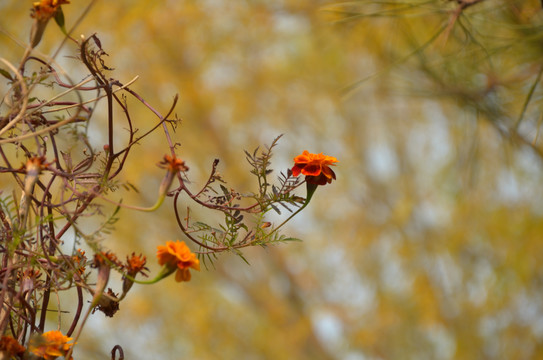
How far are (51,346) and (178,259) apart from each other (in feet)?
0.21

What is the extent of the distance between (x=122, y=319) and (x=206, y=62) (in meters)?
0.94

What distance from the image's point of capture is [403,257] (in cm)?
200

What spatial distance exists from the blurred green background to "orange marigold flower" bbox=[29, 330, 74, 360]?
138 cm

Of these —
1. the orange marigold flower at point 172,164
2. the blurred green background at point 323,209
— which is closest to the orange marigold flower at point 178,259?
the orange marigold flower at point 172,164

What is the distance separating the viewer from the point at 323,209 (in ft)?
7.52

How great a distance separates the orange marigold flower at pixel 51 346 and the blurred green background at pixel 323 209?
1.38 m

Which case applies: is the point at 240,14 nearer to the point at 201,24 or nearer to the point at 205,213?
the point at 201,24

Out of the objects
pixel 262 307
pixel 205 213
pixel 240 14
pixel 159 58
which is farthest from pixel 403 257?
pixel 159 58

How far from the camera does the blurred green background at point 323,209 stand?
180cm

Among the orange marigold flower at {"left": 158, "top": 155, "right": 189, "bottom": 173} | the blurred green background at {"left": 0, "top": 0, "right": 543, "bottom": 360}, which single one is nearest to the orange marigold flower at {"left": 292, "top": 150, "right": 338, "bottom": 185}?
the orange marigold flower at {"left": 158, "top": 155, "right": 189, "bottom": 173}

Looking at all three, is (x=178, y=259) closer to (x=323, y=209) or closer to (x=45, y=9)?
(x=45, y=9)

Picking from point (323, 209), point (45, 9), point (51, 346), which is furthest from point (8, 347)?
point (323, 209)

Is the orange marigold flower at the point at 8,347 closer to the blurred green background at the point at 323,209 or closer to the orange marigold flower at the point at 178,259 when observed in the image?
the orange marigold flower at the point at 178,259

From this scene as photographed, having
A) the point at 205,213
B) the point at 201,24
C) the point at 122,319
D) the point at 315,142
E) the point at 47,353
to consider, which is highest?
the point at 315,142
